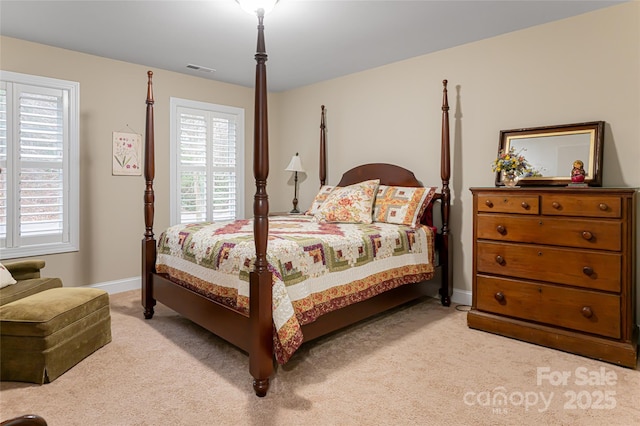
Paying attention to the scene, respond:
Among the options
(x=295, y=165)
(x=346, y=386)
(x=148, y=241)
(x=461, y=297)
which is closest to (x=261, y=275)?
→ (x=346, y=386)

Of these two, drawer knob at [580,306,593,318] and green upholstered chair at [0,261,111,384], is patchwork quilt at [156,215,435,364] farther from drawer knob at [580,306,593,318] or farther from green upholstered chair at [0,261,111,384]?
drawer knob at [580,306,593,318]

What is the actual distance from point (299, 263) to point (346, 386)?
743 millimetres

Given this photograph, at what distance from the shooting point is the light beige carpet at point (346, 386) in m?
1.88

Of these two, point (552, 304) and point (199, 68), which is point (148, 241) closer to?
point (199, 68)

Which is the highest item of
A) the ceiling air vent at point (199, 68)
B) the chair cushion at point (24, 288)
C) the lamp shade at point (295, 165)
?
the ceiling air vent at point (199, 68)

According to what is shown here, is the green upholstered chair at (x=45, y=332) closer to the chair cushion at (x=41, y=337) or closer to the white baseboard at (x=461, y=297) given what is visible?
the chair cushion at (x=41, y=337)

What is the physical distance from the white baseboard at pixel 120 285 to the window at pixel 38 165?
47 cm

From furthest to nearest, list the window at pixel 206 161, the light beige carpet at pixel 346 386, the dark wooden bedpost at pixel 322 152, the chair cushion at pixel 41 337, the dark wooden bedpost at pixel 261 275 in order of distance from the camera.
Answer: the dark wooden bedpost at pixel 322 152 < the window at pixel 206 161 < the chair cushion at pixel 41 337 < the dark wooden bedpost at pixel 261 275 < the light beige carpet at pixel 346 386

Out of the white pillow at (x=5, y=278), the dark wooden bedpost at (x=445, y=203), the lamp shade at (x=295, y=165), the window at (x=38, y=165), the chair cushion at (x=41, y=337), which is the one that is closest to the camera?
the chair cushion at (x=41, y=337)

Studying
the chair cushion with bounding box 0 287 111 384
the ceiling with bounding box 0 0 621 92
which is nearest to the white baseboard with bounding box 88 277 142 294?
the chair cushion with bounding box 0 287 111 384

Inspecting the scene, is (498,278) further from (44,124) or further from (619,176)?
(44,124)

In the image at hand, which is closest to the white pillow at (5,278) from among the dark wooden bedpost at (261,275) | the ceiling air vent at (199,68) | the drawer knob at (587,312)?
the dark wooden bedpost at (261,275)

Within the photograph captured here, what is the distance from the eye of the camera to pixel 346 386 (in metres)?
2.17

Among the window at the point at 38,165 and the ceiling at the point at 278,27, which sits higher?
the ceiling at the point at 278,27
